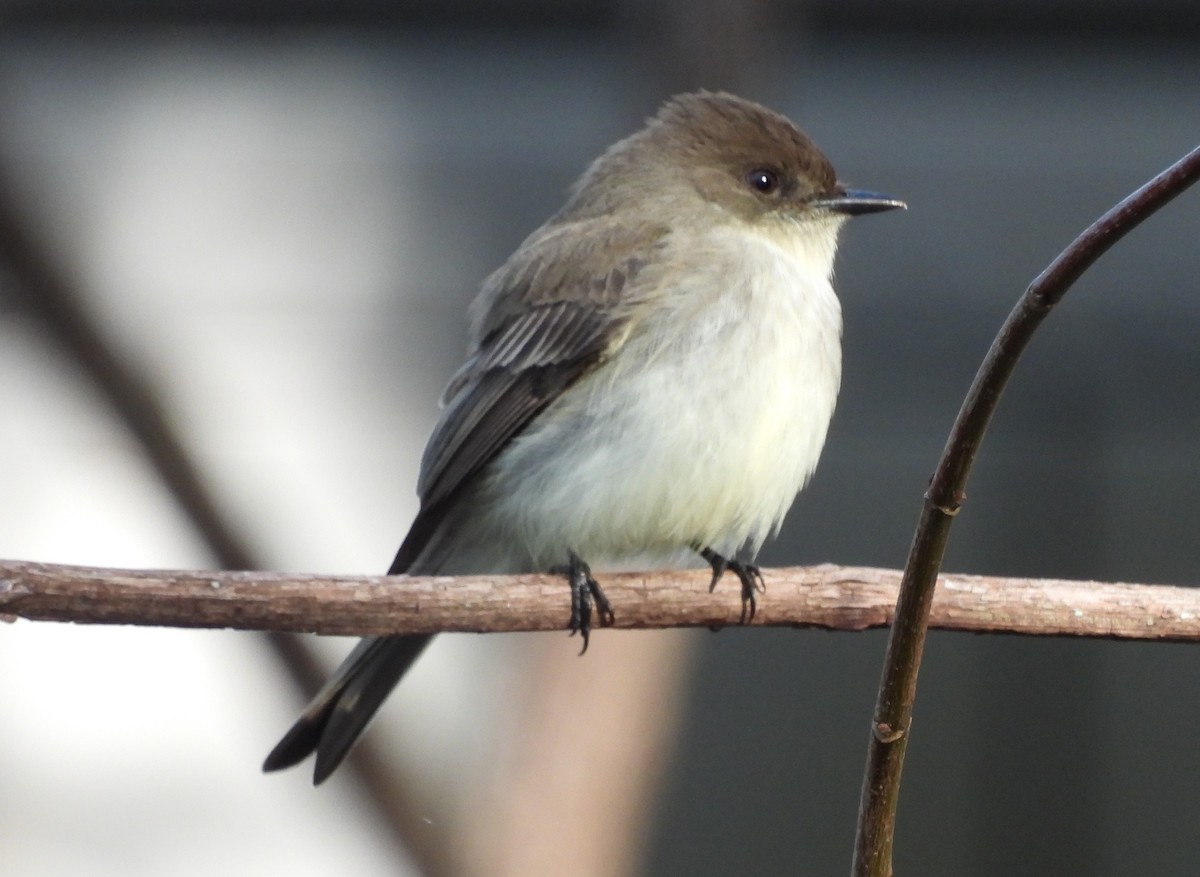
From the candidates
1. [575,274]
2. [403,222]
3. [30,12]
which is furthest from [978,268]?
[30,12]

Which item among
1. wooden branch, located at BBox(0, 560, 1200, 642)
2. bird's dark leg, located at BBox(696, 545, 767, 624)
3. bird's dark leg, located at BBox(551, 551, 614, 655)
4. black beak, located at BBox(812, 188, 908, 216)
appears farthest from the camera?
black beak, located at BBox(812, 188, 908, 216)

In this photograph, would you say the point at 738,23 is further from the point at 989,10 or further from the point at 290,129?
the point at 290,129

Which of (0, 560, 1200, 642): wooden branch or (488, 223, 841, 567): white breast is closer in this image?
(0, 560, 1200, 642): wooden branch

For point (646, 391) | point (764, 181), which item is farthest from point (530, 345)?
point (764, 181)

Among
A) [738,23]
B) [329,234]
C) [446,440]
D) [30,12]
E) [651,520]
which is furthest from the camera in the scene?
[329,234]

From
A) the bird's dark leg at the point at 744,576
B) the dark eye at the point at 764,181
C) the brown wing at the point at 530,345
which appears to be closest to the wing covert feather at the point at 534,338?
the brown wing at the point at 530,345

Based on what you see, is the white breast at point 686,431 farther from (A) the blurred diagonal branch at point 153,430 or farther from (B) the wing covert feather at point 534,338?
(A) the blurred diagonal branch at point 153,430

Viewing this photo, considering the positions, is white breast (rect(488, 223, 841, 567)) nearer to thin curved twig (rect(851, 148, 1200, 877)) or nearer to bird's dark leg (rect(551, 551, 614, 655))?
bird's dark leg (rect(551, 551, 614, 655))

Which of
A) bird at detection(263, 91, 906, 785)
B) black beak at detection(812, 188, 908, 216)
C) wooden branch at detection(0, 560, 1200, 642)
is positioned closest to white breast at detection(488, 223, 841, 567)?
bird at detection(263, 91, 906, 785)
